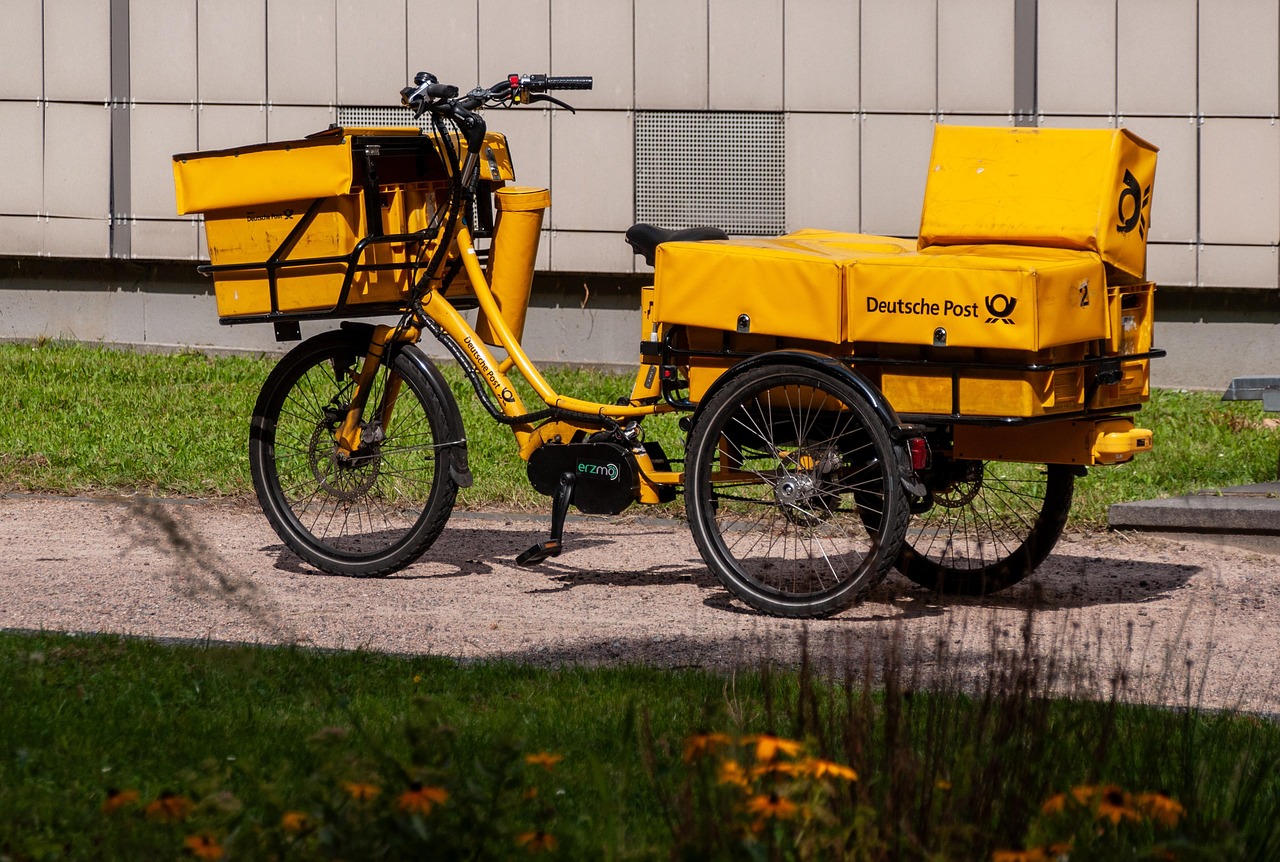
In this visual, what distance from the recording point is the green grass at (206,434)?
845cm

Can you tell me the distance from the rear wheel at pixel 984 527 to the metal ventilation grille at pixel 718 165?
529 cm

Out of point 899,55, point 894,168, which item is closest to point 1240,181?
point 894,168

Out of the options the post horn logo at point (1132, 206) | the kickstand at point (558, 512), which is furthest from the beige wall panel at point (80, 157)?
the post horn logo at point (1132, 206)

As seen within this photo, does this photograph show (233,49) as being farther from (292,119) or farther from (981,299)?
(981,299)

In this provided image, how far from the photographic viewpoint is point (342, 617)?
19.8ft

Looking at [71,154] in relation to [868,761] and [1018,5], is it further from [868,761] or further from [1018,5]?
[868,761]

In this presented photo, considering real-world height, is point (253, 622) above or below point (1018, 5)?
below

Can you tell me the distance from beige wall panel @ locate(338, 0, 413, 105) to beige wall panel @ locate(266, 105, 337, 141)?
0.75 feet

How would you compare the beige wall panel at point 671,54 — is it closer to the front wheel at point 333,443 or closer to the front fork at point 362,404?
the front wheel at point 333,443

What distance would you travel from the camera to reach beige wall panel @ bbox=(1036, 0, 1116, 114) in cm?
1141

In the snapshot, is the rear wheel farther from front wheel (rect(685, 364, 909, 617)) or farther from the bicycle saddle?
the bicycle saddle

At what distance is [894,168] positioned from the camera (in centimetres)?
1167

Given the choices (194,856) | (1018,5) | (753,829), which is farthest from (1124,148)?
(1018,5)

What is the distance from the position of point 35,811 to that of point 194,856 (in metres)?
0.88
